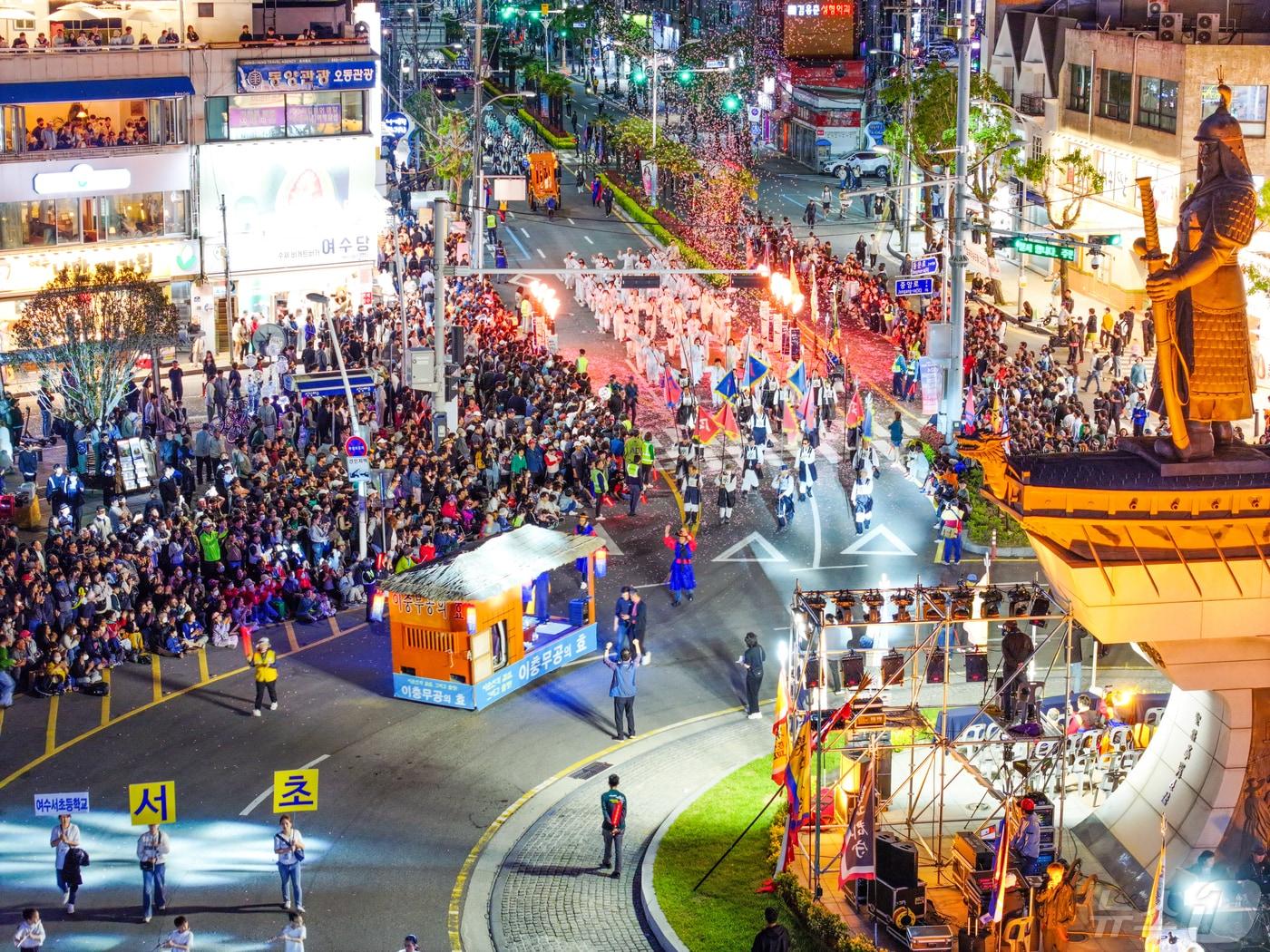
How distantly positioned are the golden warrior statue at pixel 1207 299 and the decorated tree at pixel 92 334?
28180mm

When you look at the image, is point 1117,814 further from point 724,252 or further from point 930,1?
point 930,1

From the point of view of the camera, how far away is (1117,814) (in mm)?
26828

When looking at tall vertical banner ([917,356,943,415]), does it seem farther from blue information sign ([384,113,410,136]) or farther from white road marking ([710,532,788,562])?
blue information sign ([384,113,410,136])

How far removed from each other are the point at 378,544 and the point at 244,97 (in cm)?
2345

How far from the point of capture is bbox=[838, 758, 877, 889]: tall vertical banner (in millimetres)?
25469

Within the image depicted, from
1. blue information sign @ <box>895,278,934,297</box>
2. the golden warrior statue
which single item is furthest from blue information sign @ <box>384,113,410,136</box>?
the golden warrior statue

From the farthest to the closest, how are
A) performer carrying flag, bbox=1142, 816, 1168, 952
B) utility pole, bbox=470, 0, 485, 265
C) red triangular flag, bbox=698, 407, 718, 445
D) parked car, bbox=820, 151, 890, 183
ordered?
parked car, bbox=820, 151, 890, 183, utility pole, bbox=470, 0, 485, 265, red triangular flag, bbox=698, 407, 718, 445, performer carrying flag, bbox=1142, 816, 1168, 952

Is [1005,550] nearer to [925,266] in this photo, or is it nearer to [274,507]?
[925,266]

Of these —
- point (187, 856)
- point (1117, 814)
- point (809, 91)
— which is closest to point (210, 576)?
point (187, 856)

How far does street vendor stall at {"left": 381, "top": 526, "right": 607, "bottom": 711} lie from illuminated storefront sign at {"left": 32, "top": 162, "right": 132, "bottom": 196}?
26124 mm

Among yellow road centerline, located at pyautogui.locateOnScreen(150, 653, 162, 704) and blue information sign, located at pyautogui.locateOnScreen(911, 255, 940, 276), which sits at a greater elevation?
blue information sign, located at pyautogui.locateOnScreen(911, 255, 940, 276)

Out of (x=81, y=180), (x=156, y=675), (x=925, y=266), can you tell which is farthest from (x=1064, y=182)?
(x=156, y=675)

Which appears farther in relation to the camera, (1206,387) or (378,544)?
(378,544)

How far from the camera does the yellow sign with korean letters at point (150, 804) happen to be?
26078 millimetres
